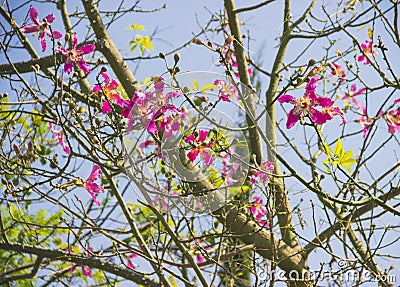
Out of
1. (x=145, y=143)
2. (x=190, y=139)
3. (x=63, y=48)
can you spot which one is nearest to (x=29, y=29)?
(x=63, y=48)

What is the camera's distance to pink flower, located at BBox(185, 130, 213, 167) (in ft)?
4.60

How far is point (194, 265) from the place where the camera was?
170 centimetres

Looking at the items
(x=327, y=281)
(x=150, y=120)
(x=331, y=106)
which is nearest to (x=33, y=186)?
(x=150, y=120)

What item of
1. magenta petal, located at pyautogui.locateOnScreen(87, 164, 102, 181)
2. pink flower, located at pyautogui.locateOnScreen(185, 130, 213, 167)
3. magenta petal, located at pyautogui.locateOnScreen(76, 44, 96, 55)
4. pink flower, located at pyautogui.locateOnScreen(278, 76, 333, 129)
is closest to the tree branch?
magenta petal, located at pyautogui.locateOnScreen(76, 44, 96, 55)

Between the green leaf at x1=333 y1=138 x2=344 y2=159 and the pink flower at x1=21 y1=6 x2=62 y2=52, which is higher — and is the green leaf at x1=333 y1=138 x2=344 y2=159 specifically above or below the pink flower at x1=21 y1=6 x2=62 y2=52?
below

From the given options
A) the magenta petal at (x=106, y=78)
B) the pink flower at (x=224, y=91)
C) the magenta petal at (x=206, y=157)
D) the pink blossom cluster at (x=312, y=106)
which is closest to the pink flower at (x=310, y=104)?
the pink blossom cluster at (x=312, y=106)

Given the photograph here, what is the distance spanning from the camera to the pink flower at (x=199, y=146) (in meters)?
1.40

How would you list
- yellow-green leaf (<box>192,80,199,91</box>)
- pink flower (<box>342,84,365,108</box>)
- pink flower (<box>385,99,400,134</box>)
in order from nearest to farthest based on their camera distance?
1. yellow-green leaf (<box>192,80,199,91</box>)
2. pink flower (<box>385,99,400,134</box>)
3. pink flower (<box>342,84,365,108</box>)

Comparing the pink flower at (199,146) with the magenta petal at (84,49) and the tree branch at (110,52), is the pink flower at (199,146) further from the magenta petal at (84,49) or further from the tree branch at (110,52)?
the tree branch at (110,52)

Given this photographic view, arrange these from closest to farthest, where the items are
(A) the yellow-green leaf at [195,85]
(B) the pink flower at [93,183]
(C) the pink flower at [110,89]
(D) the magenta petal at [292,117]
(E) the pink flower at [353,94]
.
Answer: (A) the yellow-green leaf at [195,85] < (D) the magenta petal at [292,117] < (C) the pink flower at [110,89] < (B) the pink flower at [93,183] < (E) the pink flower at [353,94]

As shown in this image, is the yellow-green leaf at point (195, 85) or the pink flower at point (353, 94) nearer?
the yellow-green leaf at point (195, 85)

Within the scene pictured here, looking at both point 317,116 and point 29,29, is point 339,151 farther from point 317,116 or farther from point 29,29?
Answer: point 29,29

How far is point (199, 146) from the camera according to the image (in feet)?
4.61

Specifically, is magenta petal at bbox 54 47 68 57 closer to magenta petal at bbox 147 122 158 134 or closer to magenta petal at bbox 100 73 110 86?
magenta petal at bbox 100 73 110 86
